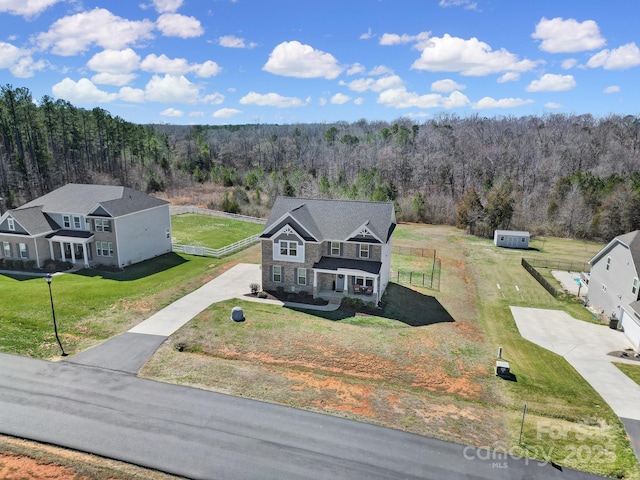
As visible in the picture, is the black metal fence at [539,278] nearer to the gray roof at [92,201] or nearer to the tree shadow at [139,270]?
the tree shadow at [139,270]

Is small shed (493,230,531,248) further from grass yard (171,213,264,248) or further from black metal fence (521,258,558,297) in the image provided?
grass yard (171,213,264,248)

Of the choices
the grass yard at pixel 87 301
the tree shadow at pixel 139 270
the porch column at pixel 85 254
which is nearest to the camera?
the grass yard at pixel 87 301

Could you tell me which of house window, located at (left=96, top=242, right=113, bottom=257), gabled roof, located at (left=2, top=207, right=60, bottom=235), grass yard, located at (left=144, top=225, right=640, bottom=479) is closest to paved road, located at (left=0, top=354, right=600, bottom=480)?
grass yard, located at (left=144, top=225, right=640, bottom=479)

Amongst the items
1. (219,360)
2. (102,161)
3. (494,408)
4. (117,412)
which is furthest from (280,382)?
(102,161)

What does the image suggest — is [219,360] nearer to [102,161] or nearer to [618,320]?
[618,320]

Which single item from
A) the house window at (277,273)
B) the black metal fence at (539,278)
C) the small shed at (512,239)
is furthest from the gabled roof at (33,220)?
the small shed at (512,239)

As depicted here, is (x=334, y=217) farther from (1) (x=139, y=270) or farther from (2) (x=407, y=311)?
(1) (x=139, y=270)
